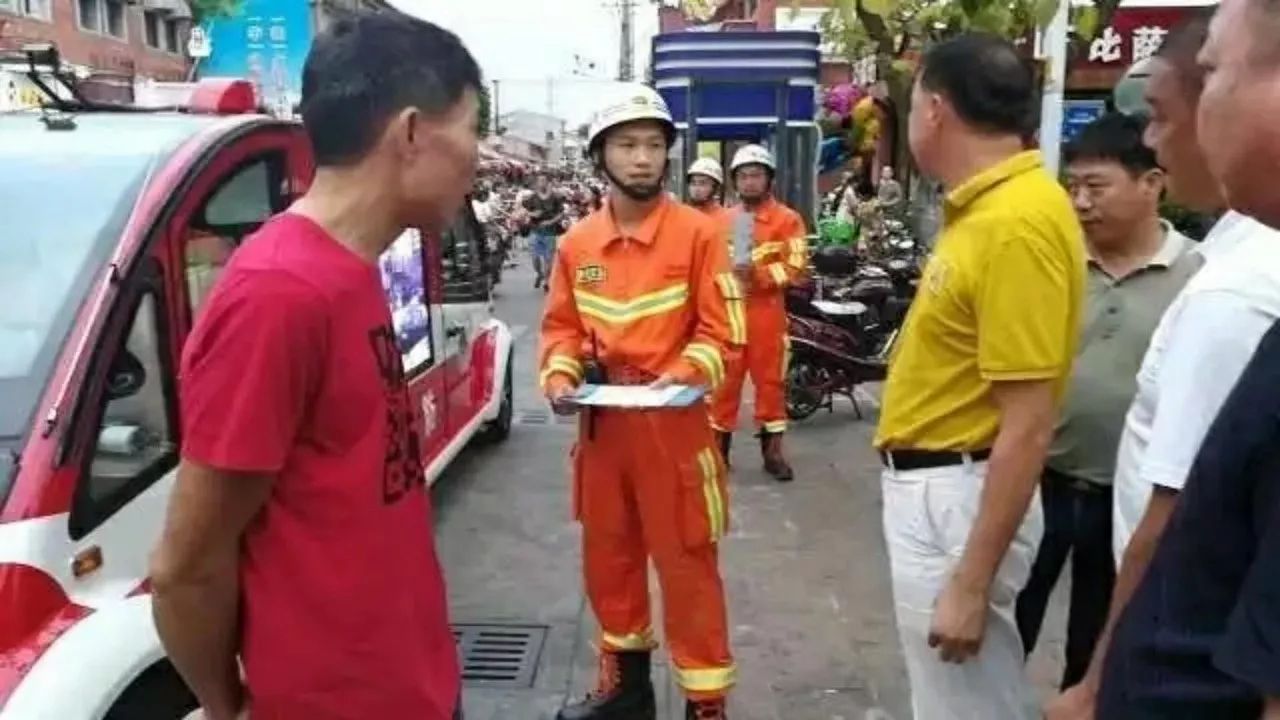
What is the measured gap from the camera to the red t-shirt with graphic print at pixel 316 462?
5.39 feet

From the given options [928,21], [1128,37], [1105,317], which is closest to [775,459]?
[928,21]

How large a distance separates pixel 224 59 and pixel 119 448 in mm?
11936

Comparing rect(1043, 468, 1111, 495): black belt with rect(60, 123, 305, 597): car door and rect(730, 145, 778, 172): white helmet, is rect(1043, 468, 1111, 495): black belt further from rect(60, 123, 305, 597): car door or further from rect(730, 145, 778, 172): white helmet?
rect(730, 145, 778, 172): white helmet

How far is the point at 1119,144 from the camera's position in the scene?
3.02m

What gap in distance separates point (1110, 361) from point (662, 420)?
1.24 m

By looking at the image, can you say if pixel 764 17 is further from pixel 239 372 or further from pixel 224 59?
pixel 239 372

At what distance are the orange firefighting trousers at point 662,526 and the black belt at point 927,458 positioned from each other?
1006 millimetres

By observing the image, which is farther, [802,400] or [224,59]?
[224,59]

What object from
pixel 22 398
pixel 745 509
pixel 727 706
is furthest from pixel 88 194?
pixel 745 509

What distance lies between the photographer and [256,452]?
164 cm

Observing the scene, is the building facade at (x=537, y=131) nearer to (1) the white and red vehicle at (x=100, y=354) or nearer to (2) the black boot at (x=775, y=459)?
(2) the black boot at (x=775, y=459)

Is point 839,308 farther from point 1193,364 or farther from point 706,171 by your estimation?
point 1193,364

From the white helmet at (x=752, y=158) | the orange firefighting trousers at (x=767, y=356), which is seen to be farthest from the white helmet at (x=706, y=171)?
the orange firefighting trousers at (x=767, y=356)

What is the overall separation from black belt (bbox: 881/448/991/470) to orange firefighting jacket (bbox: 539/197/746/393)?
101 cm
